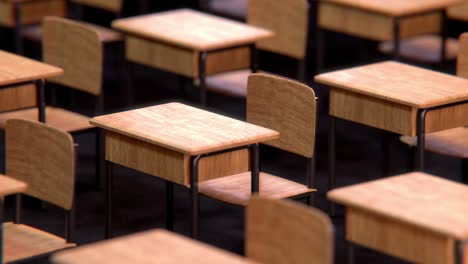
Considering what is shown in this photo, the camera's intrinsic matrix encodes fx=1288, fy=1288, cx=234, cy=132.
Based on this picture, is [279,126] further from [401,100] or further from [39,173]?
[39,173]

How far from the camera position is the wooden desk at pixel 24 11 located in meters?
8.73

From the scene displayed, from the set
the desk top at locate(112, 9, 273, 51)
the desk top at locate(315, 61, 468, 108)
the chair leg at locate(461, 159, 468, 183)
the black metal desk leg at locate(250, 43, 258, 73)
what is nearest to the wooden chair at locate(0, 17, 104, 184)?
the desk top at locate(112, 9, 273, 51)

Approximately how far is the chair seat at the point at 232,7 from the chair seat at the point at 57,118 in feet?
8.02

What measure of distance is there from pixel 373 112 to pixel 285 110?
474 mm

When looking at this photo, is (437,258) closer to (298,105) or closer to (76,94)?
(298,105)

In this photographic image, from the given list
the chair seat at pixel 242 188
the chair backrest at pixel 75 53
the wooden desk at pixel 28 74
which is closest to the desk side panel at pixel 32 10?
the chair backrest at pixel 75 53

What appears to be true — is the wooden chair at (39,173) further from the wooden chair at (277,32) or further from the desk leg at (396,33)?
the desk leg at (396,33)

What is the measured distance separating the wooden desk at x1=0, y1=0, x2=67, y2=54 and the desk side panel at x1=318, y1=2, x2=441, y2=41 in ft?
6.16

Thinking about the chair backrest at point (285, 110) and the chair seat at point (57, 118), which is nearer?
the chair backrest at point (285, 110)

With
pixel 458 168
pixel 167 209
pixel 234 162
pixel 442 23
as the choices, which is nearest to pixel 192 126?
pixel 234 162

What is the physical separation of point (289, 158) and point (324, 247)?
321 centimetres

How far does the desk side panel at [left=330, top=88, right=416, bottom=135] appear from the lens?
626cm

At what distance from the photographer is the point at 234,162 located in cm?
584

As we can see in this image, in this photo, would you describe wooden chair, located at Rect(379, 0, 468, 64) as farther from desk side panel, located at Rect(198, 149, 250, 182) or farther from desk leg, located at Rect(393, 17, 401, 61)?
desk side panel, located at Rect(198, 149, 250, 182)
